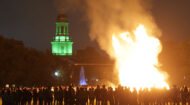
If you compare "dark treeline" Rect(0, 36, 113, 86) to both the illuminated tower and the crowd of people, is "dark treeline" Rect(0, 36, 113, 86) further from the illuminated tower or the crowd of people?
the illuminated tower

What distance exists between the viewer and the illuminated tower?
134500mm

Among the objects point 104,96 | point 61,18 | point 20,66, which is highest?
point 61,18

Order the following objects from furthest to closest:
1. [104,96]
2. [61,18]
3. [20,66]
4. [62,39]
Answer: [62,39] < [61,18] < [20,66] < [104,96]

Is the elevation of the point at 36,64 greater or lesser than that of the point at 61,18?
lesser

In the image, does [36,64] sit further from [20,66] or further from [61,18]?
[61,18]

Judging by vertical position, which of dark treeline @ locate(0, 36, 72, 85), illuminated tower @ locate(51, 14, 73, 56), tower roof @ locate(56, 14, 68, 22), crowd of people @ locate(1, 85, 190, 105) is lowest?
crowd of people @ locate(1, 85, 190, 105)

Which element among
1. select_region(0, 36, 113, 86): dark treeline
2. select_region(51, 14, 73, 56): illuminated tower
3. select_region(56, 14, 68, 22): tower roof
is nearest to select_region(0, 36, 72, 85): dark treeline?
select_region(0, 36, 113, 86): dark treeline

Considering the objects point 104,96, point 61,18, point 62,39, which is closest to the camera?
point 104,96

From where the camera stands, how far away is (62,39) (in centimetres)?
13838

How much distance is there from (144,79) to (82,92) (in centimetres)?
1205

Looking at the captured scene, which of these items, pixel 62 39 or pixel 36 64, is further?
pixel 62 39

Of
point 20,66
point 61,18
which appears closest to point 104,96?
point 20,66

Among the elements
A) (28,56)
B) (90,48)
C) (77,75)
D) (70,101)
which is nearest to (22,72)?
(28,56)

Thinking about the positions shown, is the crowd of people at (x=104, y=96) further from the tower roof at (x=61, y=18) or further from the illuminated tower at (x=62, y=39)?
the tower roof at (x=61, y=18)
